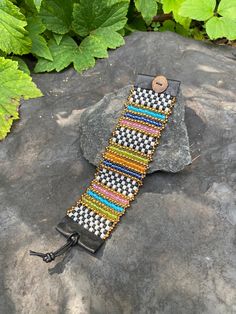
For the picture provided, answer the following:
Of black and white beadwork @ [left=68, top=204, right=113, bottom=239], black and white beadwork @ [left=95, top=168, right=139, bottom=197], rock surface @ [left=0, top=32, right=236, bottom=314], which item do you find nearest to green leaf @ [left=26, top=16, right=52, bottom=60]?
rock surface @ [left=0, top=32, right=236, bottom=314]

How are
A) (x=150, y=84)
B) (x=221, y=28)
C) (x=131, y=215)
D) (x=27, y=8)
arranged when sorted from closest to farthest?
(x=131, y=215) < (x=150, y=84) < (x=221, y=28) < (x=27, y=8)

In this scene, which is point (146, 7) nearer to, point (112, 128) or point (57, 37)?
point (57, 37)

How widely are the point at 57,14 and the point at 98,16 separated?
31cm

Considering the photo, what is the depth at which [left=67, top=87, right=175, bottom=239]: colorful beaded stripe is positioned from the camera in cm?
205

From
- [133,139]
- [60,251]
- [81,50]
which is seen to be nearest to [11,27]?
[81,50]

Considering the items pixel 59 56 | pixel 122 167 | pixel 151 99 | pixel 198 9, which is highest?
pixel 198 9

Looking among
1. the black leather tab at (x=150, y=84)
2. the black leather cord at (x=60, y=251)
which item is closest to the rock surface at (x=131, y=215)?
the black leather cord at (x=60, y=251)

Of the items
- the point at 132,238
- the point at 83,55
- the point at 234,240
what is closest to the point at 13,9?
the point at 83,55

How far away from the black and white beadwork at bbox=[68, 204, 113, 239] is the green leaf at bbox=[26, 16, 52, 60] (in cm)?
130

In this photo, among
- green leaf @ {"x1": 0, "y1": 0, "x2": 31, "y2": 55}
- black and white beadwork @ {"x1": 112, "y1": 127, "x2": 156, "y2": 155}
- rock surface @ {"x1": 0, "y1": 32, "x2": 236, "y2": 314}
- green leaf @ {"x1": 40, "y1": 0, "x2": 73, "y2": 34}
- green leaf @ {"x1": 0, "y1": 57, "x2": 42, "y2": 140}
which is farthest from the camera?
green leaf @ {"x1": 40, "y1": 0, "x2": 73, "y2": 34}

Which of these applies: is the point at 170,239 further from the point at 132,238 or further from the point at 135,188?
the point at 135,188

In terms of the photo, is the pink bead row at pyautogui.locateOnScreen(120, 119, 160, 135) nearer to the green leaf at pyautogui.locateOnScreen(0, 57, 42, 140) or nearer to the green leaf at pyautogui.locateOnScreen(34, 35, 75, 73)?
the green leaf at pyautogui.locateOnScreen(0, 57, 42, 140)

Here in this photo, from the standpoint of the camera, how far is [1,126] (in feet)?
8.02

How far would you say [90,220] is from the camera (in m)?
2.05
